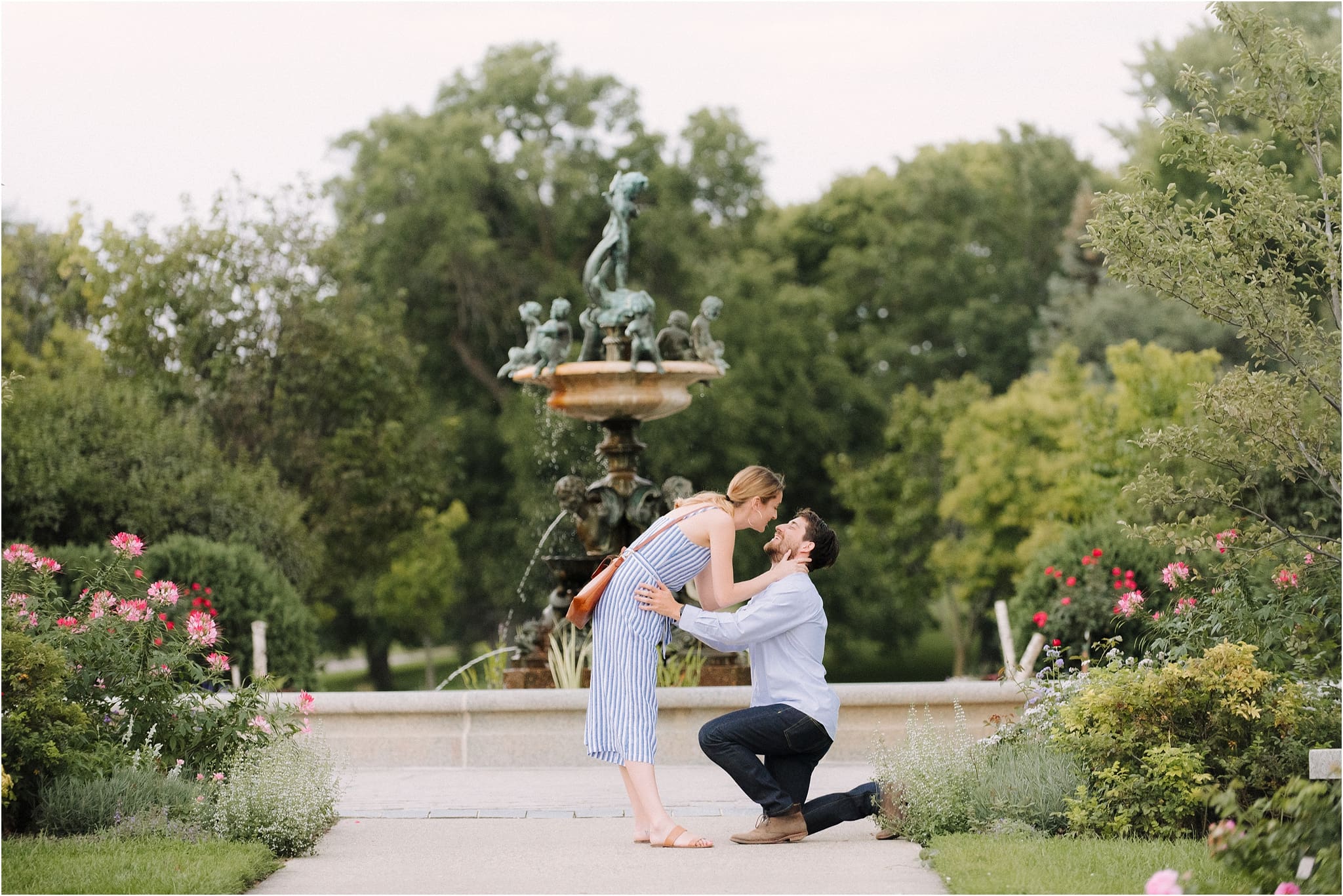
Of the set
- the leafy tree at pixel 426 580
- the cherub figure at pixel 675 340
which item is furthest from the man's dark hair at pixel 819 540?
the leafy tree at pixel 426 580

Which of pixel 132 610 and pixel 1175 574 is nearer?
pixel 132 610

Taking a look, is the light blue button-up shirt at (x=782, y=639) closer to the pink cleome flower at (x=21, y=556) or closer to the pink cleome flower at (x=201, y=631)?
the pink cleome flower at (x=201, y=631)

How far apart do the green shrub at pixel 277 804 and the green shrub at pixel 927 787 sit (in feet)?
8.41

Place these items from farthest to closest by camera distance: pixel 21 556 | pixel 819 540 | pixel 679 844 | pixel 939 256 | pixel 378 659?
1. pixel 939 256
2. pixel 378 659
3. pixel 21 556
4. pixel 819 540
5. pixel 679 844

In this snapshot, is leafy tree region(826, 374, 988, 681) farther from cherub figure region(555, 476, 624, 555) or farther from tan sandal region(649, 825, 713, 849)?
tan sandal region(649, 825, 713, 849)

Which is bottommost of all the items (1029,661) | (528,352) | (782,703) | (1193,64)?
(1029,661)

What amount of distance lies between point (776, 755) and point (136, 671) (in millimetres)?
3132

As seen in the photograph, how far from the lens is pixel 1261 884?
5.29 metres

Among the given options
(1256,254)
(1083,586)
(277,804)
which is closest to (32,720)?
(277,804)

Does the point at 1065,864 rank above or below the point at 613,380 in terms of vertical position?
below

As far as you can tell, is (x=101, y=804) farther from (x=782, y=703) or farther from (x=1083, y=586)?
(x=1083, y=586)

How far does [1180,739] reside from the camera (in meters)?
6.84

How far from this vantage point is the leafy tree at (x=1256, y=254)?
7426 mm

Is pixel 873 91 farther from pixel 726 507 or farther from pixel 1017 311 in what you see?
pixel 726 507
